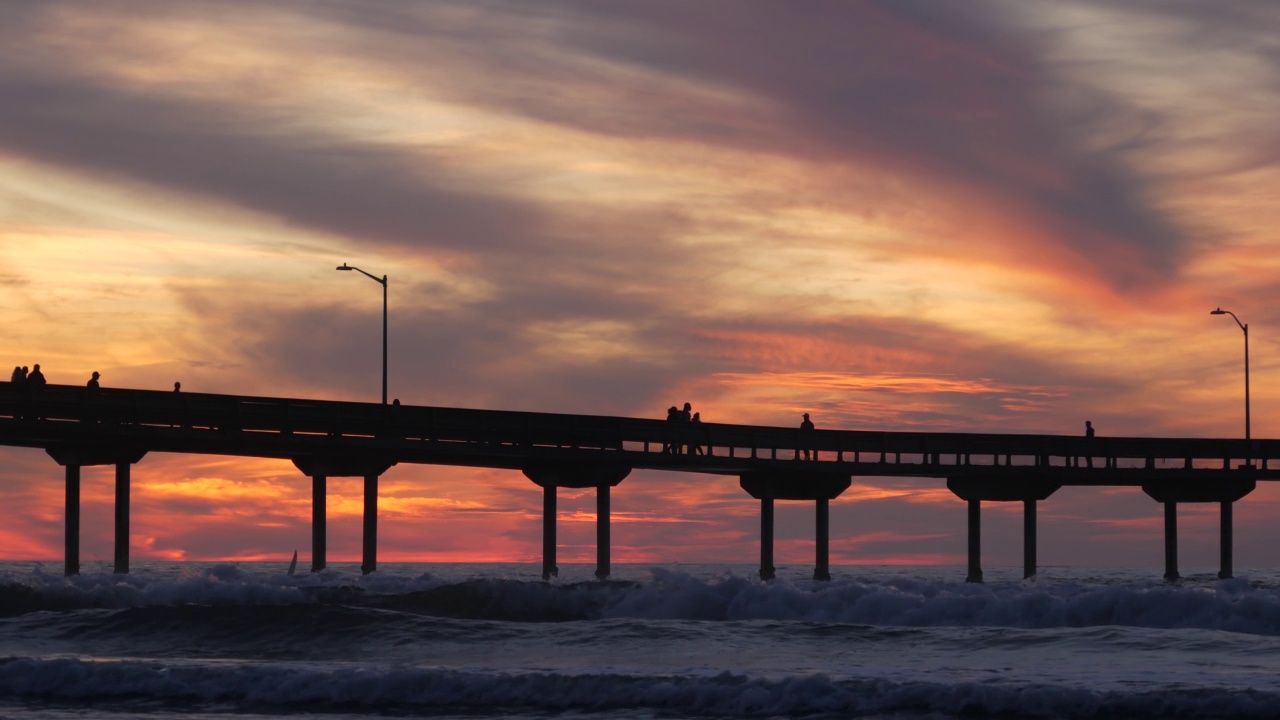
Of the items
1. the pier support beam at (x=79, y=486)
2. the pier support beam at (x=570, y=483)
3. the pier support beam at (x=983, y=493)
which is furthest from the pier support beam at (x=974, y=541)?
the pier support beam at (x=79, y=486)

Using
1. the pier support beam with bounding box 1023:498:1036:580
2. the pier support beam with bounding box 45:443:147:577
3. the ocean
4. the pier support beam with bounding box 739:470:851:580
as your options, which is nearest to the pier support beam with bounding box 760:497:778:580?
the pier support beam with bounding box 739:470:851:580

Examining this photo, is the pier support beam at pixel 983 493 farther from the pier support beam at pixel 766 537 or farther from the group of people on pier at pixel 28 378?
the group of people on pier at pixel 28 378

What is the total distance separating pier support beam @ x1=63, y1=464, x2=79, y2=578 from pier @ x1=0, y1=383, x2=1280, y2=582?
0.15 feet

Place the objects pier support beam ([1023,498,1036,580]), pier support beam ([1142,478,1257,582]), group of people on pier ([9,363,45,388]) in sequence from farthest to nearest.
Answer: pier support beam ([1142,478,1257,582]) < pier support beam ([1023,498,1036,580]) < group of people on pier ([9,363,45,388])

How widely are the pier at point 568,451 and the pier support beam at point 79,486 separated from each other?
1.8 inches

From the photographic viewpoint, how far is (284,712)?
29453 mm

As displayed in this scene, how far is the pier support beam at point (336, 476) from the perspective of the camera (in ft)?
175

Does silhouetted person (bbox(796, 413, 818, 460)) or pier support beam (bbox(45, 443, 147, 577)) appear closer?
pier support beam (bbox(45, 443, 147, 577))

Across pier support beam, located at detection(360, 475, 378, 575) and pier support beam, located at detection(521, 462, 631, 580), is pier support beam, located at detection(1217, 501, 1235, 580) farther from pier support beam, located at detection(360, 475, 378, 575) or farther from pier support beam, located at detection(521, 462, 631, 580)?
pier support beam, located at detection(360, 475, 378, 575)

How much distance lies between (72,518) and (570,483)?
1605 cm

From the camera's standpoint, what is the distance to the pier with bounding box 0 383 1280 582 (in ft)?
163

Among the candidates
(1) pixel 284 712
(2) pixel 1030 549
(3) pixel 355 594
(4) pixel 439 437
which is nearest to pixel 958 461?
(2) pixel 1030 549

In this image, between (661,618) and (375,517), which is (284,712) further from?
(375,517)

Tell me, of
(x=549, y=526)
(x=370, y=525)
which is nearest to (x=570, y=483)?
(x=549, y=526)
